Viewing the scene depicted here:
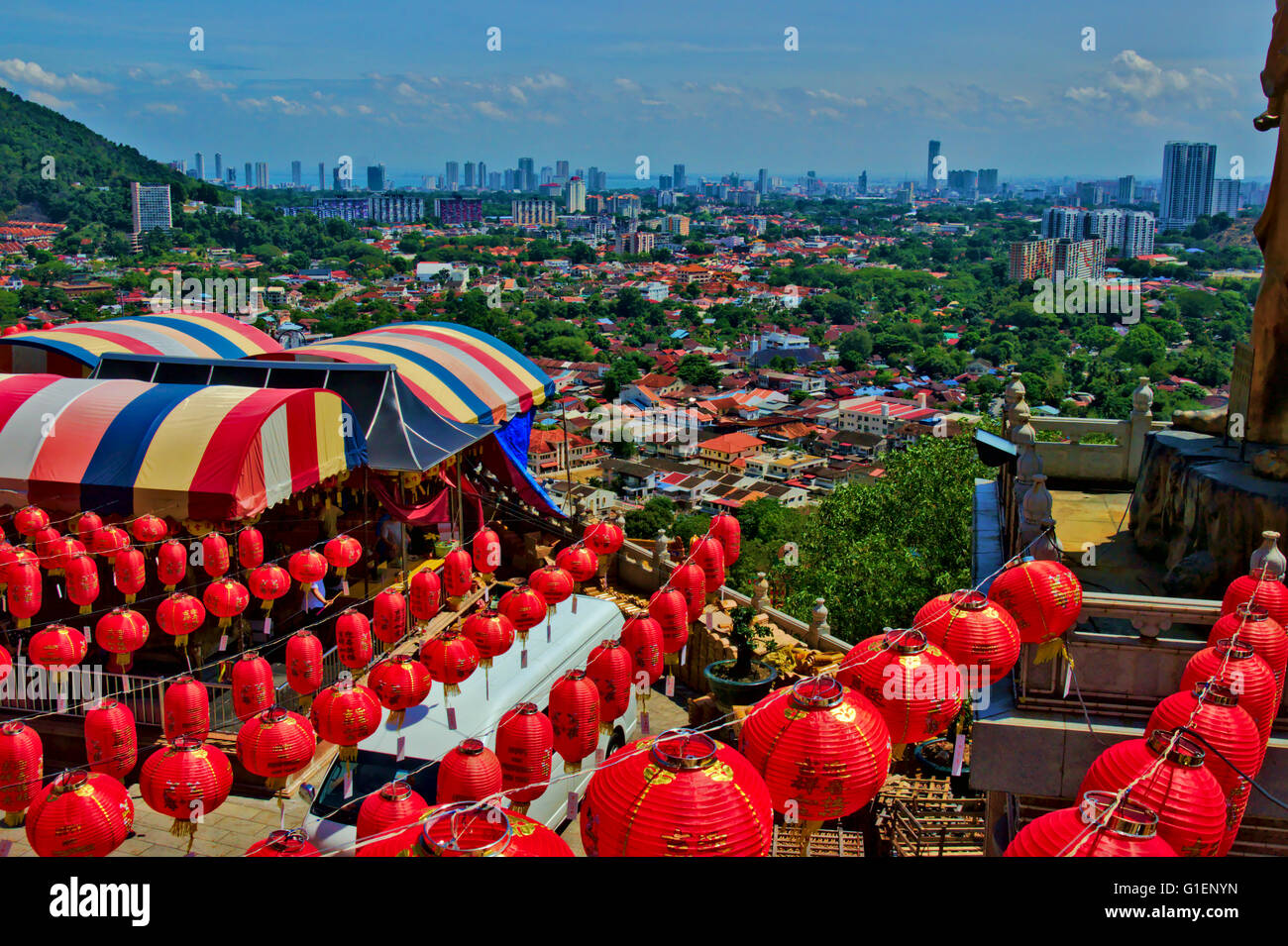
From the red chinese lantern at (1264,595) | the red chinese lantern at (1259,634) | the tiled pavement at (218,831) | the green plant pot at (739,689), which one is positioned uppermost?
the red chinese lantern at (1264,595)

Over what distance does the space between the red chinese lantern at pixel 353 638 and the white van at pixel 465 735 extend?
124cm

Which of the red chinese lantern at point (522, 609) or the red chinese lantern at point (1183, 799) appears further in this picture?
the red chinese lantern at point (522, 609)

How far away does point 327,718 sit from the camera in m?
7.94

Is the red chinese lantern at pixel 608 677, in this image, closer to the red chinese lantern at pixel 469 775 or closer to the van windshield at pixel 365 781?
the van windshield at pixel 365 781

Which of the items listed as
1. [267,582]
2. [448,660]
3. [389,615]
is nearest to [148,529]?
[267,582]

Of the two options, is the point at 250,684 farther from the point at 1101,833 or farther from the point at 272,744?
the point at 1101,833

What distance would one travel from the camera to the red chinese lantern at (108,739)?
26.9 ft

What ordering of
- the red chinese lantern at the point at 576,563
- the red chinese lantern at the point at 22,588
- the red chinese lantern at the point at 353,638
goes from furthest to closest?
the red chinese lantern at the point at 576,563 < the red chinese lantern at the point at 22,588 < the red chinese lantern at the point at 353,638

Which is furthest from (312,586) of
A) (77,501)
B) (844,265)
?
(844,265)

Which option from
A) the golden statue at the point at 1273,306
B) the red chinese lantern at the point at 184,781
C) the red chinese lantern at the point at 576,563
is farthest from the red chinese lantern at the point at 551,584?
the golden statue at the point at 1273,306

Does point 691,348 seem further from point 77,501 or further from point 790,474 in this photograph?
point 77,501

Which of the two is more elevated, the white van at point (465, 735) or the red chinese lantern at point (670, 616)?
the red chinese lantern at point (670, 616)

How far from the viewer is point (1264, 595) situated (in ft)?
21.3

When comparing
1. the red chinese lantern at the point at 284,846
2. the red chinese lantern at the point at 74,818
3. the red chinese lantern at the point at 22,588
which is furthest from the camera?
the red chinese lantern at the point at 22,588
